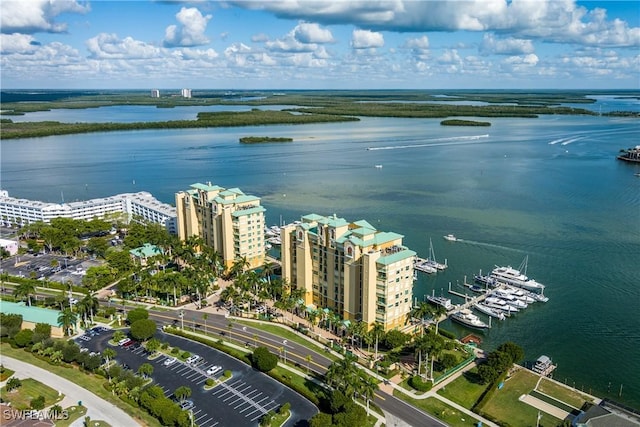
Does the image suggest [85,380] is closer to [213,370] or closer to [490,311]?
[213,370]

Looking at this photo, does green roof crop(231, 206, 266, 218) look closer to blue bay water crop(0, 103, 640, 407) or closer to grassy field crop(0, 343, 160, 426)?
blue bay water crop(0, 103, 640, 407)

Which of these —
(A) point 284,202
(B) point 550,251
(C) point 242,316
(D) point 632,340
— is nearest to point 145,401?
(C) point 242,316

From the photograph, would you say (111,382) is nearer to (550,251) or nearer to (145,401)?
(145,401)

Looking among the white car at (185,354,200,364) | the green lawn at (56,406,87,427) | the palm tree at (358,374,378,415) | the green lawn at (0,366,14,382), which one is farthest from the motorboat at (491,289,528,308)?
the green lawn at (0,366,14,382)

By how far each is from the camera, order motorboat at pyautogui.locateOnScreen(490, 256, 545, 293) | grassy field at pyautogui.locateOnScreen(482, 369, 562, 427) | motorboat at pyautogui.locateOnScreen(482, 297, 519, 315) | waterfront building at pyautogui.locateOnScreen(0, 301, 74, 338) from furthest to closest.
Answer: motorboat at pyautogui.locateOnScreen(490, 256, 545, 293), motorboat at pyautogui.locateOnScreen(482, 297, 519, 315), waterfront building at pyautogui.locateOnScreen(0, 301, 74, 338), grassy field at pyautogui.locateOnScreen(482, 369, 562, 427)

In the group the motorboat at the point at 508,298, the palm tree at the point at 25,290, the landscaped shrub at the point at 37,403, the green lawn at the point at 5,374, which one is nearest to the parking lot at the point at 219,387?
the green lawn at the point at 5,374
